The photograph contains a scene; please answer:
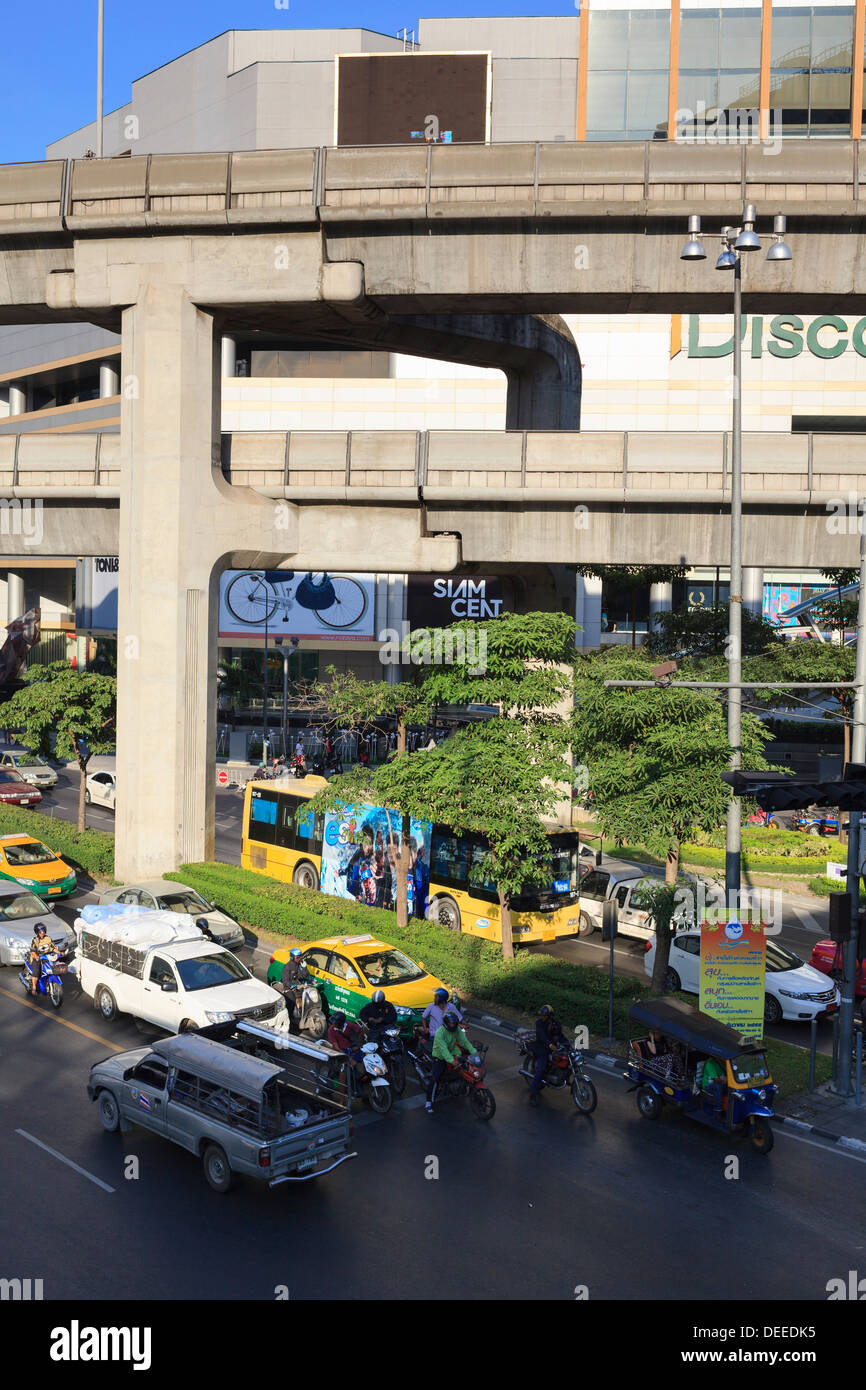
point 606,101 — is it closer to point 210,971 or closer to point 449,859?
point 449,859

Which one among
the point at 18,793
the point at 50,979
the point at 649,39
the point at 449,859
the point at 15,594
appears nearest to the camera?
the point at 50,979

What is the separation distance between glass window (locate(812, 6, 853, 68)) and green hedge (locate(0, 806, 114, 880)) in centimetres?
6951

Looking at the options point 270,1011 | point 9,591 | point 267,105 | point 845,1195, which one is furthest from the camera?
point 9,591

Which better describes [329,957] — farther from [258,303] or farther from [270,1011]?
[258,303]

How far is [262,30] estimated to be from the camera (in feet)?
278

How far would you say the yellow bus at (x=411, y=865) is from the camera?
2569cm

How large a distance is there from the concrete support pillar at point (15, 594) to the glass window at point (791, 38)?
220 feet

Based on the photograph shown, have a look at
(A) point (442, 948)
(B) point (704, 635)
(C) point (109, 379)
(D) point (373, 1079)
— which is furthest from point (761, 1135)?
(C) point (109, 379)

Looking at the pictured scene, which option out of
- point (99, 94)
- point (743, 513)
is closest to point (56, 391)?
point (99, 94)

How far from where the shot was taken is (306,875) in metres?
30.2

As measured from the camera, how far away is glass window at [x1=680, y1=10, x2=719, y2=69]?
74.1 meters

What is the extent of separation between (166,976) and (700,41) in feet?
246

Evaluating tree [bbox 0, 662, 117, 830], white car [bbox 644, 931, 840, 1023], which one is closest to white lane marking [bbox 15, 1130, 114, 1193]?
white car [bbox 644, 931, 840, 1023]

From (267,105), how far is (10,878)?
72269 millimetres
